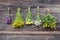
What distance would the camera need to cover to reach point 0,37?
19.9 feet

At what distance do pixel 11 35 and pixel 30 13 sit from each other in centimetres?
102

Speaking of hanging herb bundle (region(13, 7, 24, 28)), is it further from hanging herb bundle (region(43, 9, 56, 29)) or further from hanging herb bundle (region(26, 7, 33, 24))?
hanging herb bundle (region(43, 9, 56, 29))

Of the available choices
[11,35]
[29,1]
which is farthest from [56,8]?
[11,35]

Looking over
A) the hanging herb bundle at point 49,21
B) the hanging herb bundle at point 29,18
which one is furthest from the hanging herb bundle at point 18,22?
the hanging herb bundle at point 49,21

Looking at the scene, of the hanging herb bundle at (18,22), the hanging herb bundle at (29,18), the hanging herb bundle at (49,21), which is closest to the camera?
the hanging herb bundle at (49,21)

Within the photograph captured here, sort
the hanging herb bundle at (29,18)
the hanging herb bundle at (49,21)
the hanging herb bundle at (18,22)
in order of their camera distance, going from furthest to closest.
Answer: the hanging herb bundle at (29,18)
the hanging herb bundle at (18,22)
the hanging herb bundle at (49,21)

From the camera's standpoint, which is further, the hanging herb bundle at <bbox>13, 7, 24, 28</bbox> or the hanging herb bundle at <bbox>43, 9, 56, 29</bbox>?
the hanging herb bundle at <bbox>13, 7, 24, 28</bbox>

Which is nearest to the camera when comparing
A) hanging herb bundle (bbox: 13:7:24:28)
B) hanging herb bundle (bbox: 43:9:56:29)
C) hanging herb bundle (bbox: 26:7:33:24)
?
hanging herb bundle (bbox: 43:9:56:29)

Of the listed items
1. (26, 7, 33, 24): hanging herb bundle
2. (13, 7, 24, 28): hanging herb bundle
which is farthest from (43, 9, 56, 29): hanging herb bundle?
(13, 7, 24, 28): hanging herb bundle

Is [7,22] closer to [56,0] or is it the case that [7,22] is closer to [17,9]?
[17,9]

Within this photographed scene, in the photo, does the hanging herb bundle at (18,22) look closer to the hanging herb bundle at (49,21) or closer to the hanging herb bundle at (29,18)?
the hanging herb bundle at (29,18)

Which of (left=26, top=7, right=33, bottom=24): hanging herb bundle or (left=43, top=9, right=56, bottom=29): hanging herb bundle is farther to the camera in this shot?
(left=26, top=7, right=33, bottom=24): hanging herb bundle

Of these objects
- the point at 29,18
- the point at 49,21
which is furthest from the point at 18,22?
the point at 49,21

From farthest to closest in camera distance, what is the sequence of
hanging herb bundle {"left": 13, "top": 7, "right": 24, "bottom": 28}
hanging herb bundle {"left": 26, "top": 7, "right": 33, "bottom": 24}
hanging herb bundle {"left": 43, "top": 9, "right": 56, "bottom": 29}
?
hanging herb bundle {"left": 26, "top": 7, "right": 33, "bottom": 24}, hanging herb bundle {"left": 13, "top": 7, "right": 24, "bottom": 28}, hanging herb bundle {"left": 43, "top": 9, "right": 56, "bottom": 29}
